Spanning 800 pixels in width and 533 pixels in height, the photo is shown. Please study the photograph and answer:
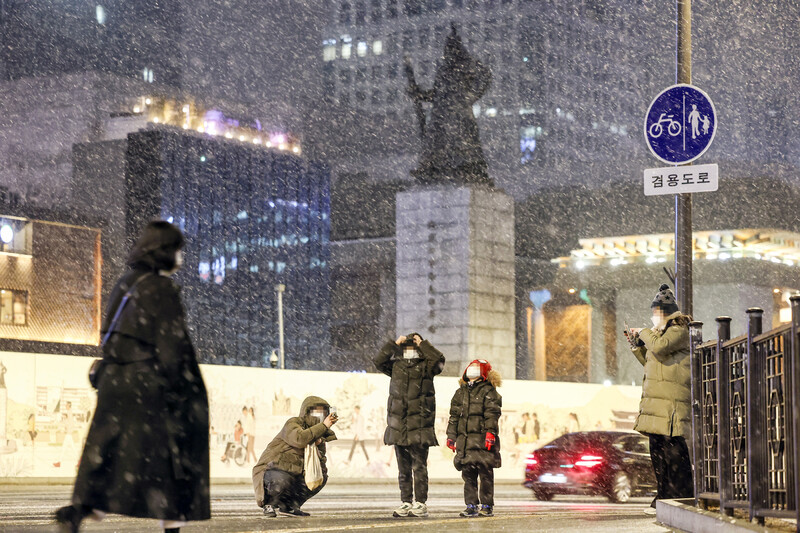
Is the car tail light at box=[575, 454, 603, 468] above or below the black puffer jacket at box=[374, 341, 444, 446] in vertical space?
below

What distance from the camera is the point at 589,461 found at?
19125 mm

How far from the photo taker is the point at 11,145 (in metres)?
126

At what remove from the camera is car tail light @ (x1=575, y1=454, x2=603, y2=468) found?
62.6 ft

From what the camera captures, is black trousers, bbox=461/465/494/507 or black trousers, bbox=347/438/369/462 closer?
black trousers, bbox=461/465/494/507

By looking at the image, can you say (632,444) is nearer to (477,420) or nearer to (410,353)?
(477,420)

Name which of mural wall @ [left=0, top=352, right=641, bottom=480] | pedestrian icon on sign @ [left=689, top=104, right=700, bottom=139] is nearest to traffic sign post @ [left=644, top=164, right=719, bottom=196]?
pedestrian icon on sign @ [left=689, top=104, right=700, bottom=139]

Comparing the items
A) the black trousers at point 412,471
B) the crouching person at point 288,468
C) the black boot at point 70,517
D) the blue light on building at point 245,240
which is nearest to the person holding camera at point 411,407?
the black trousers at point 412,471

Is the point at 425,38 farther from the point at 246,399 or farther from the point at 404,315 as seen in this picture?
the point at 246,399

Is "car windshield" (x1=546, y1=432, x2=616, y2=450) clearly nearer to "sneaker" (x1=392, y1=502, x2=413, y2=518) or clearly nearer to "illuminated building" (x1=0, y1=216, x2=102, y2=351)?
"sneaker" (x1=392, y1=502, x2=413, y2=518)

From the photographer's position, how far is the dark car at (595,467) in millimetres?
19000

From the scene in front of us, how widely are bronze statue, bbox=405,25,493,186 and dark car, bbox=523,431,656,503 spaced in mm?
17619

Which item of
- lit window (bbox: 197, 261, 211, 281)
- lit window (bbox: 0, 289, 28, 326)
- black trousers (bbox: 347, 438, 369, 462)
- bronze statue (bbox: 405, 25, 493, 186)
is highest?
lit window (bbox: 197, 261, 211, 281)

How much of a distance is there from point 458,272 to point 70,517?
100 ft

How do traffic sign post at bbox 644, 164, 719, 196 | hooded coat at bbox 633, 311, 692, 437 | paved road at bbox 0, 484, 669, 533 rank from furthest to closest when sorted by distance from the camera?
traffic sign post at bbox 644, 164, 719, 196 < hooded coat at bbox 633, 311, 692, 437 < paved road at bbox 0, 484, 669, 533
